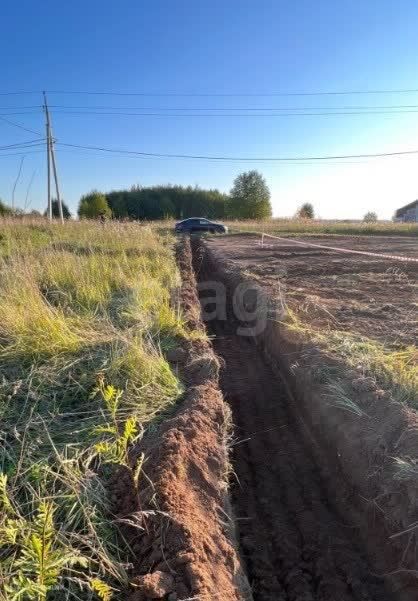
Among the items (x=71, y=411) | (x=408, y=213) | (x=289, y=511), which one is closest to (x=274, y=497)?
(x=289, y=511)

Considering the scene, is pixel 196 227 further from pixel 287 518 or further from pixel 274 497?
pixel 287 518

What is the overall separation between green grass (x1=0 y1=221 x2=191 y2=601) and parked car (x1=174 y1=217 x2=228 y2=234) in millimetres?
19331

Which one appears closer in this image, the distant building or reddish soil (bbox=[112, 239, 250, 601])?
reddish soil (bbox=[112, 239, 250, 601])

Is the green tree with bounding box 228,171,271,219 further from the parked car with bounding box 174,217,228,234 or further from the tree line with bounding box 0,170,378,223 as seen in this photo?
the parked car with bounding box 174,217,228,234

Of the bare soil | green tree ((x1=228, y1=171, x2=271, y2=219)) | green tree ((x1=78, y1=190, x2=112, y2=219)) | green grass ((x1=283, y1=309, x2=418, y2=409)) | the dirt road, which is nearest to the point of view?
the bare soil

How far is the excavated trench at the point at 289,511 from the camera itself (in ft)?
8.87

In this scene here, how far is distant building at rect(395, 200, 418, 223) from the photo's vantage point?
65094 millimetres

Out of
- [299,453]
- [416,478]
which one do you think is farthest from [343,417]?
[416,478]

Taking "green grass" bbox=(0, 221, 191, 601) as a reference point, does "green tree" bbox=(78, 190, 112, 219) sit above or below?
above

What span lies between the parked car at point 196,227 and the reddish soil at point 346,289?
1154 cm

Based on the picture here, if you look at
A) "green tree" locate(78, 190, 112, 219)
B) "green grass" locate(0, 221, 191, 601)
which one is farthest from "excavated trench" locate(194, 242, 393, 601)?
"green tree" locate(78, 190, 112, 219)

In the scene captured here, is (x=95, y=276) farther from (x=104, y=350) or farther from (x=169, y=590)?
(x=169, y=590)

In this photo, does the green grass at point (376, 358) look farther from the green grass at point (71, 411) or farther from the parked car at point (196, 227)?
the parked car at point (196, 227)

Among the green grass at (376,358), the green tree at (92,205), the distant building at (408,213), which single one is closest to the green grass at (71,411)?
the green grass at (376,358)
